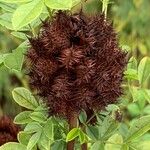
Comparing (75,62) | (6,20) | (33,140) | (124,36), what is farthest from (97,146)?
(124,36)

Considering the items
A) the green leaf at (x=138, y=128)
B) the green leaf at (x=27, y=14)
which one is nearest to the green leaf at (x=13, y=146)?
the green leaf at (x=138, y=128)

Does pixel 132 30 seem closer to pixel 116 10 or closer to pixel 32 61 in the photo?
pixel 116 10

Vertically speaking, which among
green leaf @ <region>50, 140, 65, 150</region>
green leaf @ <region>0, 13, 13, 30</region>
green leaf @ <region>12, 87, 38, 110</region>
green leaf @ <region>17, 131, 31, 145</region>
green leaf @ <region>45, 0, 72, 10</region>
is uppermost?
green leaf @ <region>45, 0, 72, 10</region>

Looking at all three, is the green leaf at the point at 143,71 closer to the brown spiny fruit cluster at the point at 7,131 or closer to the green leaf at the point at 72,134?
the green leaf at the point at 72,134

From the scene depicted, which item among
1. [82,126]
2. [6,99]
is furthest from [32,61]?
[6,99]

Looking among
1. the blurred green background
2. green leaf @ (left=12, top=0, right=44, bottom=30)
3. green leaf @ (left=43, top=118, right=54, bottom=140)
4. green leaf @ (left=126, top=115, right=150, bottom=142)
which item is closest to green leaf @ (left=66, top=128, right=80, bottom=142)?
green leaf @ (left=43, top=118, right=54, bottom=140)

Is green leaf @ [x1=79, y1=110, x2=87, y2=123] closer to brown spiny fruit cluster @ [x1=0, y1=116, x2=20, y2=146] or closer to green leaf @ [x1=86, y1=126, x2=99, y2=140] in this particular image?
green leaf @ [x1=86, y1=126, x2=99, y2=140]

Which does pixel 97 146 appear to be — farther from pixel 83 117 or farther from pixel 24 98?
pixel 24 98
